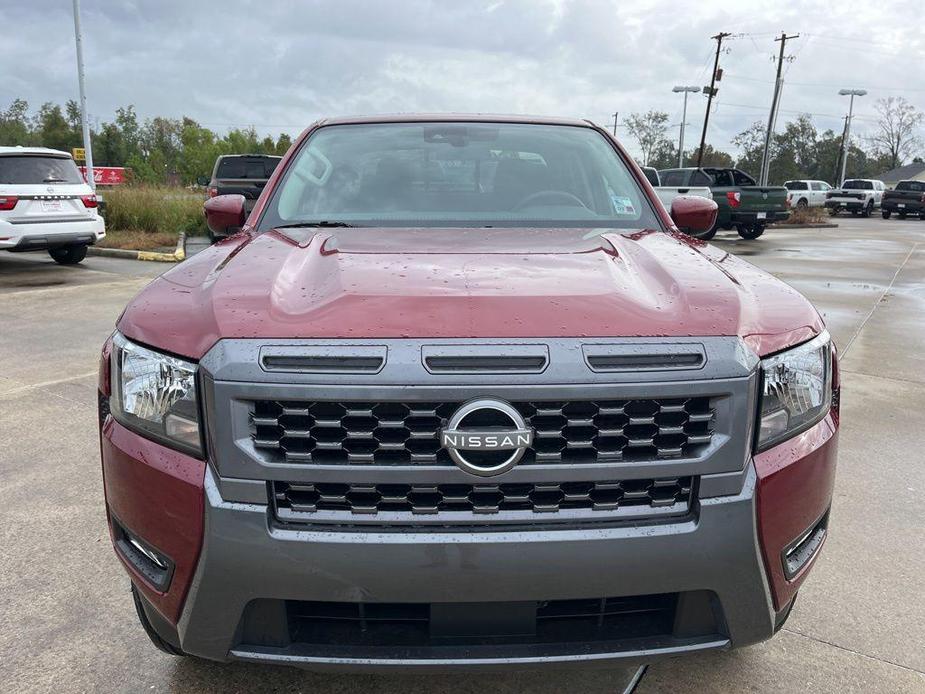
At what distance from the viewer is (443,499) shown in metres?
1.53

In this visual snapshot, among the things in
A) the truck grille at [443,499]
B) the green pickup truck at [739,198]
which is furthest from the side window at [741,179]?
the truck grille at [443,499]

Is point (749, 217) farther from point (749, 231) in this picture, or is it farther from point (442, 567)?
point (442, 567)

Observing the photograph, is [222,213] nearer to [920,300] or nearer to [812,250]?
[920,300]

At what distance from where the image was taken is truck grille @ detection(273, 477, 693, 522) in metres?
1.52

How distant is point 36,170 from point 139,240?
155 inches

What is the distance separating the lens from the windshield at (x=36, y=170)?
9.82 meters

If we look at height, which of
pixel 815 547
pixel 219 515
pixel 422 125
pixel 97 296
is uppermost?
pixel 422 125

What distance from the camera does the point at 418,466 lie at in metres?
1.50

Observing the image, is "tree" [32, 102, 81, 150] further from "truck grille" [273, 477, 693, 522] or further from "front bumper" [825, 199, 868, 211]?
"truck grille" [273, 477, 693, 522]

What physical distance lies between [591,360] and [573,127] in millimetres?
2066

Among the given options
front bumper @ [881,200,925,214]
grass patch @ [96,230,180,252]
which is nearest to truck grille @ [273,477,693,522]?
grass patch @ [96,230,180,252]

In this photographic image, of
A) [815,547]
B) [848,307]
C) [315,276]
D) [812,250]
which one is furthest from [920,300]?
[315,276]

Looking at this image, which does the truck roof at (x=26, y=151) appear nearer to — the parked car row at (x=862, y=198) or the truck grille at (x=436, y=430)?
the truck grille at (x=436, y=430)

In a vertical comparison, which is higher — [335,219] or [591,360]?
[335,219]
